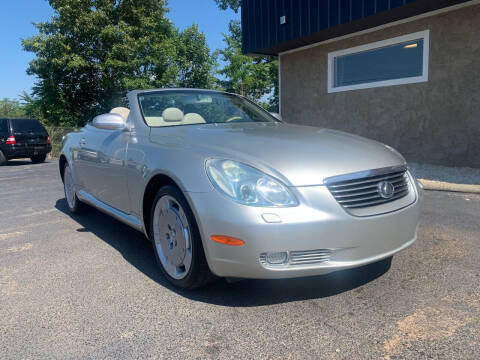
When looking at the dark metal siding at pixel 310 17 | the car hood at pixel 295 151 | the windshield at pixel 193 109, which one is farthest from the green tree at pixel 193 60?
the car hood at pixel 295 151

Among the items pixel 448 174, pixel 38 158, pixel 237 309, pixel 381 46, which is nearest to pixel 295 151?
pixel 237 309

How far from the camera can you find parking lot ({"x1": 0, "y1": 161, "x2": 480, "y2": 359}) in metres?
2.04

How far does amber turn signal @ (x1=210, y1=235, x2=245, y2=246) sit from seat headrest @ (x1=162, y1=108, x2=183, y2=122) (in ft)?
5.24

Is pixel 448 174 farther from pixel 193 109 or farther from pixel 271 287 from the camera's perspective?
pixel 271 287

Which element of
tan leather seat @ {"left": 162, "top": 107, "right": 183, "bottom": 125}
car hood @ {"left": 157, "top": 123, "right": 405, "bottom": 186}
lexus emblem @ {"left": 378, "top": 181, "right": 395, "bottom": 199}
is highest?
tan leather seat @ {"left": 162, "top": 107, "right": 183, "bottom": 125}

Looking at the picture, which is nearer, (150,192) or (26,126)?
(150,192)

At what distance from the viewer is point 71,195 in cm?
516

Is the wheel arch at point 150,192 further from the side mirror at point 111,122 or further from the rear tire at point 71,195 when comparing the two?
the rear tire at point 71,195

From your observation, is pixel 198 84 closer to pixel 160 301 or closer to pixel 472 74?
pixel 472 74

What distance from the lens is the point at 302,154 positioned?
A: 255 centimetres

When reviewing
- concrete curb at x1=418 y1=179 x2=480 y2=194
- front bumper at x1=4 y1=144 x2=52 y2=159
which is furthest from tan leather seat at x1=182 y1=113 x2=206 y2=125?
front bumper at x1=4 y1=144 x2=52 y2=159

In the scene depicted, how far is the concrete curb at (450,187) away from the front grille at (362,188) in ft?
12.8

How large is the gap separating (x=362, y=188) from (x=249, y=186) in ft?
2.34

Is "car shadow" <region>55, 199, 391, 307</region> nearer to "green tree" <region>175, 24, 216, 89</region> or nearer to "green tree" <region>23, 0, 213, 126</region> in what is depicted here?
"green tree" <region>23, 0, 213, 126</region>
